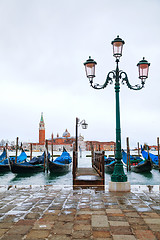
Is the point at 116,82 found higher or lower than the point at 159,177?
higher

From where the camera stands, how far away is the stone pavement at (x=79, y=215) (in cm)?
Answer: 230

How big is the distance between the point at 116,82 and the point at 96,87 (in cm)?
53

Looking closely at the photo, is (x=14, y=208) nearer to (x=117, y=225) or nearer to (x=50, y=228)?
(x=50, y=228)

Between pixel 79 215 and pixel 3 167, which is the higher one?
pixel 79 215

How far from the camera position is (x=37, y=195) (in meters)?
4.24

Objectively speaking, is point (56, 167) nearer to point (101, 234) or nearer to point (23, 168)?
point (23, 168)

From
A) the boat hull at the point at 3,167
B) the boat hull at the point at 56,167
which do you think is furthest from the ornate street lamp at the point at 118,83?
the boat hull at the point at 3,167

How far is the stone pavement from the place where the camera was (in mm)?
2299

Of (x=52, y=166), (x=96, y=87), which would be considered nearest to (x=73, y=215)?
(x=96, y=87)

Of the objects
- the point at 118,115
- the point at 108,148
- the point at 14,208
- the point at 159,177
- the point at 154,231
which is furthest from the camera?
the point at 108,148

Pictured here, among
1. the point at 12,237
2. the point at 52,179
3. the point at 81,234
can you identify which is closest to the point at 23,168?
the point at 52,179

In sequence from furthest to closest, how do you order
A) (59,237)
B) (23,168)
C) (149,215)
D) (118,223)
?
(23,168), (149,215), (118,223), (59,237)

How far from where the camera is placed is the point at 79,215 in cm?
294

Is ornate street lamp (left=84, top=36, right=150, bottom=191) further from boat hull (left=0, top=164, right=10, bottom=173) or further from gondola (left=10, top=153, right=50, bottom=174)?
boat hull (left=0, top=164, right=10, bottom=173)
